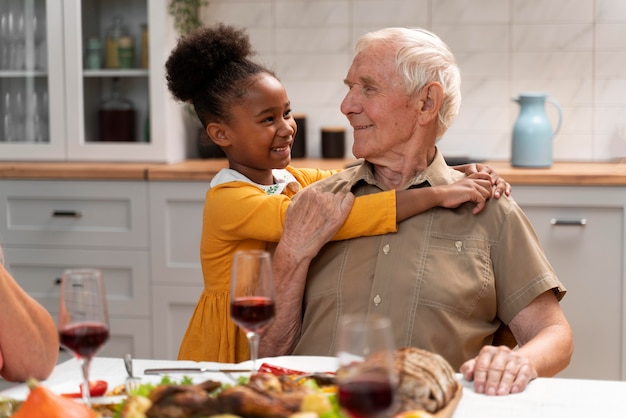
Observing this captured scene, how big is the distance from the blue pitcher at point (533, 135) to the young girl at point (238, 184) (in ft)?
4.60

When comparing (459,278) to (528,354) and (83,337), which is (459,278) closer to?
(528,354)

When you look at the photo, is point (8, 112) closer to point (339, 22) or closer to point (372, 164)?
point (339, 22)

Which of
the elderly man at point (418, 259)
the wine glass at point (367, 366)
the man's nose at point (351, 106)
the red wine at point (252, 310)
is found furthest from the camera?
the man's nose at point (351, 106)

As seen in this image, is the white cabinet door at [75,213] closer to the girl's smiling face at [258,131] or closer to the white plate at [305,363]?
the girl's smiling face at [258,131]

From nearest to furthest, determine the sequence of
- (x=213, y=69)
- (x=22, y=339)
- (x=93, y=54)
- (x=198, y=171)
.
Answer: (x=22, y=339) < (x=213, y=69) < (x=198, y=171) < (x=93, y=54)

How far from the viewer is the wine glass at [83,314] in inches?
49.8

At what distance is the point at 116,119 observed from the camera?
392 cm

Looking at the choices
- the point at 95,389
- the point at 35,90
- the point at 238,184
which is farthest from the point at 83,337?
the point at 35,90

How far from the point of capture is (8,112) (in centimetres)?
402

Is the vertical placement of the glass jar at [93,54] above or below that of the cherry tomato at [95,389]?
above

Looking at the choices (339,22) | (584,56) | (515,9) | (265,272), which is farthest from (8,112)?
(265,272)

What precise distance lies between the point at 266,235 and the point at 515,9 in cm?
224

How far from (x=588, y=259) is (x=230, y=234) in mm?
1725

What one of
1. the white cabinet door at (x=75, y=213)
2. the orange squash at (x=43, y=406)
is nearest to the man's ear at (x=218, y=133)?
the orange squash at (x=43, y=406)
